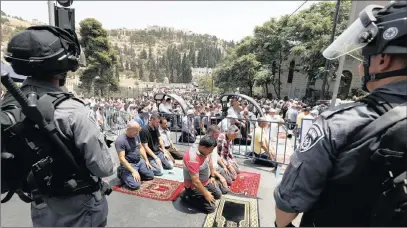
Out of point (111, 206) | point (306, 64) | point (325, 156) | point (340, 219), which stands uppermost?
point (306, 64)

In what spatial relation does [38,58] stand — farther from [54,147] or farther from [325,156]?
[325,156]

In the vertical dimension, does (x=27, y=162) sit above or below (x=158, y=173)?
above

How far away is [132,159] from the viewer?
15.8ft

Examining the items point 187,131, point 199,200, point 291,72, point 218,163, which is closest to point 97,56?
point 291,72

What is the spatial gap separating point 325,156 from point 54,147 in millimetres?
1565

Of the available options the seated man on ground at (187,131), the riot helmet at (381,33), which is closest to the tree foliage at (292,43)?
the seated man on ground at (187,131)

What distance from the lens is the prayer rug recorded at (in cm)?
352

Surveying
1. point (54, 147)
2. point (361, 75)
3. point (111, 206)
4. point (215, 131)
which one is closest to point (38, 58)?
point (54, 147)

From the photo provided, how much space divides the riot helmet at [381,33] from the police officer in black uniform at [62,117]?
1635 mm

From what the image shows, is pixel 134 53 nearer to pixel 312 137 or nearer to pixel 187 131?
pixel 187 131

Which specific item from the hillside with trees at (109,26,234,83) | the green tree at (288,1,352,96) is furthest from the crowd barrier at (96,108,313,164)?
the hillside with trees at (109,26,234,83)

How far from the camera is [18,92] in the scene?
142 centimetres

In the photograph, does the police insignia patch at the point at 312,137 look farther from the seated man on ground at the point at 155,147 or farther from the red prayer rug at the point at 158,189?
the seated man on ground at the point at 155,147

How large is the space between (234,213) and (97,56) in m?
36.4
